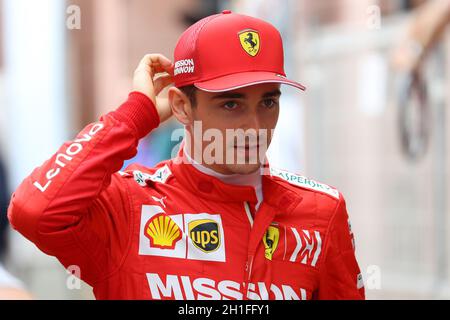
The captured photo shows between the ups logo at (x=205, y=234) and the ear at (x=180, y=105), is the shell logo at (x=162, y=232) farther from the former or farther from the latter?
the ear at (x=180, y=105)

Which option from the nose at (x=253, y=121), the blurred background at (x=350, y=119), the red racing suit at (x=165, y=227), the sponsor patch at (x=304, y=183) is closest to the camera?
the red racing suit at (x=165, y=227)

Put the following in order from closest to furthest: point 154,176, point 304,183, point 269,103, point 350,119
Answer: point 269,103, point 154,176, point 304,183, point 350,119

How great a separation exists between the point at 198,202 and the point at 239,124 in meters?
0.29

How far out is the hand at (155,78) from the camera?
8.45ft

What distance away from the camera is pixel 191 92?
2.65 metres

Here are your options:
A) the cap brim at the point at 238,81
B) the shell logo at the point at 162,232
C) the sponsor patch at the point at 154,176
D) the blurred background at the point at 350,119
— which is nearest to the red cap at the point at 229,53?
the cap brim at the point at 238,81

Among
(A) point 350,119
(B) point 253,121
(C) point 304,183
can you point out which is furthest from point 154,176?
(A) point 350,119

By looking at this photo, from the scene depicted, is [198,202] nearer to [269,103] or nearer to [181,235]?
[181,235]

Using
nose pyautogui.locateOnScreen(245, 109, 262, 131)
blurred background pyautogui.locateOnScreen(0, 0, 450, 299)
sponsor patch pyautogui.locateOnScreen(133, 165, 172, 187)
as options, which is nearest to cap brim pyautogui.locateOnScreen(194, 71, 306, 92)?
nose pyautogui.locateOnScreen(245, 109, 262, 131)

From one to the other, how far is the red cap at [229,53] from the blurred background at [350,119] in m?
4.01

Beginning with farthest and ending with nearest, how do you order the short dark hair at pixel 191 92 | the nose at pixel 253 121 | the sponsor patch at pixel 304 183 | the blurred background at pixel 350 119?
the blurred background at pixel 350 119 → the sponsor patch at pixel 304 183 → the short dark hair at pixel 191 92 → the nose at pixel 253 121

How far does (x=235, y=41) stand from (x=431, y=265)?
238 inches
